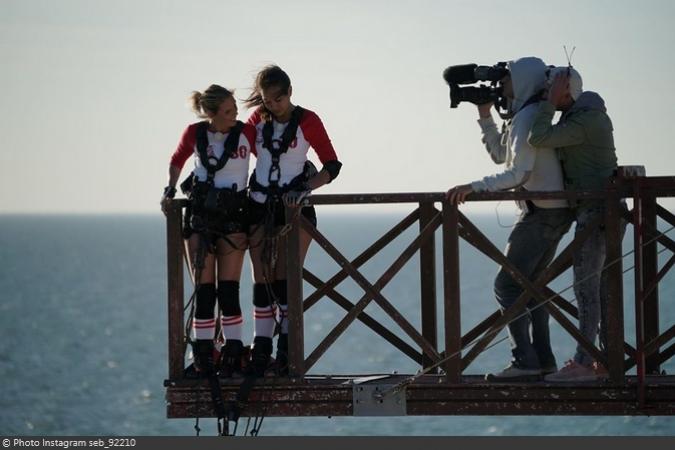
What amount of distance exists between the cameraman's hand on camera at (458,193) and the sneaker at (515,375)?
1426 mm

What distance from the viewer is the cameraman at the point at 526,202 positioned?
1298 cm

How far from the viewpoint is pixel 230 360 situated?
1386 cm

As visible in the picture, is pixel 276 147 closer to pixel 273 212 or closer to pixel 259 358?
pixel 273 212

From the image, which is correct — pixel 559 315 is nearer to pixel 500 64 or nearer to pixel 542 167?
pixel 542 167

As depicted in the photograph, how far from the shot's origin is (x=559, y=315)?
13148mm

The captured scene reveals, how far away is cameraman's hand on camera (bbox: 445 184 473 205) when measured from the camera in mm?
13062

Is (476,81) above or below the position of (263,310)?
above

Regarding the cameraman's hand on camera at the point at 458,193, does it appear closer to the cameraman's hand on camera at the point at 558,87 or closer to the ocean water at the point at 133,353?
the cameraman's hand on camera at the point at 558,87

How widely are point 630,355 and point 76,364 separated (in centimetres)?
8474

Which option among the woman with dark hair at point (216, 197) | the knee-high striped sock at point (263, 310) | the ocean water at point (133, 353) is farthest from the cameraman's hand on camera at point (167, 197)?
the ocean water at point (133, 353)

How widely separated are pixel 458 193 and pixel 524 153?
0.59 meters

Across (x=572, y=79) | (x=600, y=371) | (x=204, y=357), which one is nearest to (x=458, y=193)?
(x=572, y=79)

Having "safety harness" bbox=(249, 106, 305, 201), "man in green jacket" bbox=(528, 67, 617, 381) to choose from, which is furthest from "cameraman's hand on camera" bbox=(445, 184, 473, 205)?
"safety harness" bbox=(249, 106, 305, 201)

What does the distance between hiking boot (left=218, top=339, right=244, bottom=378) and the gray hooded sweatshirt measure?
2.37m
